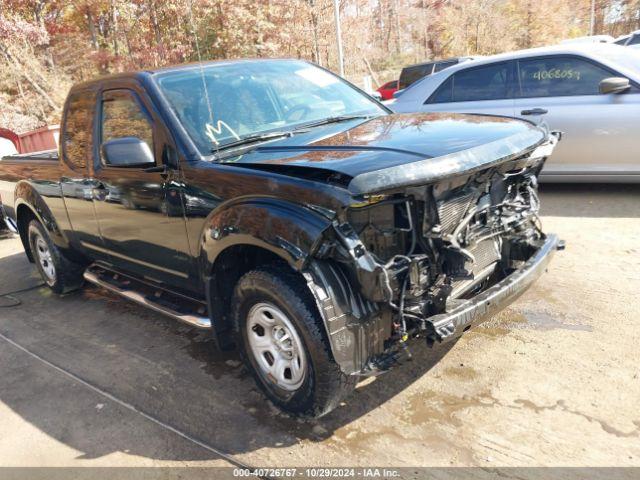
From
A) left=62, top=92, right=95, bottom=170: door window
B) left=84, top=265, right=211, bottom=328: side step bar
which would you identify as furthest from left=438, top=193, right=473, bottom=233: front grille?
left=62, top=92, right=95, bottom=170: door window

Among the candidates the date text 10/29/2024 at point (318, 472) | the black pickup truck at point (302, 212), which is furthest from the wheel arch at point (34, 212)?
the date text 10/29/2024 at point (318, 472)

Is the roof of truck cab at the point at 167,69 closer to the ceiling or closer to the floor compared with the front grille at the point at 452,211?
closer to the ceiling

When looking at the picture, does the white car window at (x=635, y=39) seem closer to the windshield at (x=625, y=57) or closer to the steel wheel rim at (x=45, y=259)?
the windshield at (x=625, y=57)

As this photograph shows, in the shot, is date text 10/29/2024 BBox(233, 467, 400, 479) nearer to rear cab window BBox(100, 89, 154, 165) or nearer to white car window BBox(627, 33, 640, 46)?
rear cab window BBox(100, 89, 154, 165)

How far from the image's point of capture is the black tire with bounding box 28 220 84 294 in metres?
5.26

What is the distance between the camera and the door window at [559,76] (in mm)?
6231

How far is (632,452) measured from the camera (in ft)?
8.45

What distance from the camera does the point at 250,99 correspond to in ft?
12.2

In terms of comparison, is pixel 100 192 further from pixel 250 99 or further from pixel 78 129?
pixel 250 99

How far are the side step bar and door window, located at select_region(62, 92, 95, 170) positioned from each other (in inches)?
37.8

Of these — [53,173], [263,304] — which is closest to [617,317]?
[263,304]

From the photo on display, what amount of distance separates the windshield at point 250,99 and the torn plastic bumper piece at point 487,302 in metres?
1.65

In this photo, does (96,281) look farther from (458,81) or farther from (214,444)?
(458,81)

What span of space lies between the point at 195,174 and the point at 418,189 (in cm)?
136
